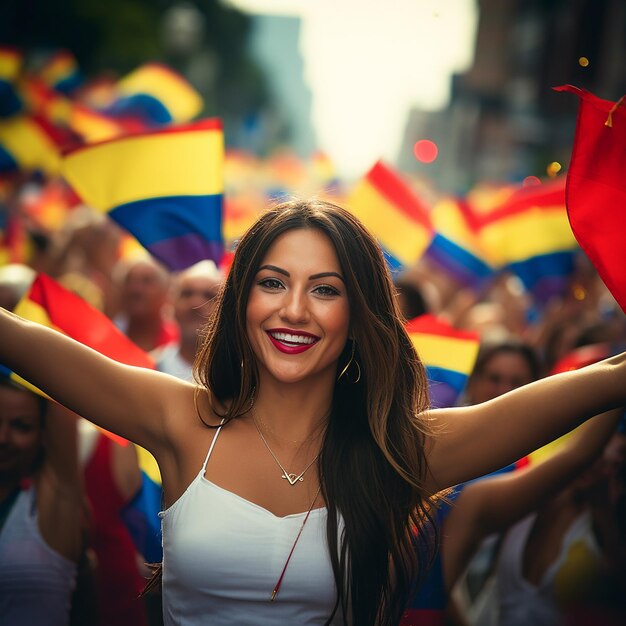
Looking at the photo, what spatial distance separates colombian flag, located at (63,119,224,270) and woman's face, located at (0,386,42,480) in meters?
1.60

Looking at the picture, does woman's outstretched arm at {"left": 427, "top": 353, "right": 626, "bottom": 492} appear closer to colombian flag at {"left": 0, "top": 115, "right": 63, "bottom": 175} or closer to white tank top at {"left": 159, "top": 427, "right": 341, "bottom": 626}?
white tank top at {"left": 159, "top": 427, "right": 341, "bottom": 626}

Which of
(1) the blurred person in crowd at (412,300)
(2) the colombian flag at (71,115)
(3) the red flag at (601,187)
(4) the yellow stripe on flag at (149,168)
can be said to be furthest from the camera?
(2) the colombian flag at (71,115)

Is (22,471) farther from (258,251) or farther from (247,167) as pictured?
(247,167)

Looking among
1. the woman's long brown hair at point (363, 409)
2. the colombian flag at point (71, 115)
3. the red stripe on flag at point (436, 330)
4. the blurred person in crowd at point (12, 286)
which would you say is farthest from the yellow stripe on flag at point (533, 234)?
the woman's long brown hair at point (363, 409)

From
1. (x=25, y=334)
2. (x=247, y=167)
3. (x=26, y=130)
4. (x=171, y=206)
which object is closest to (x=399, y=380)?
(x=25, y=334)

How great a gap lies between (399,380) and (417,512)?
36 centimetres

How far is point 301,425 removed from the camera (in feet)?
8.89

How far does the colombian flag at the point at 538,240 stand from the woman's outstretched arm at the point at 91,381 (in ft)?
17.4

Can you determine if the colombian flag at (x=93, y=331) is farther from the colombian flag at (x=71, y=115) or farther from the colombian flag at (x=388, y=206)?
the colombian flag at (x=71, y=115)

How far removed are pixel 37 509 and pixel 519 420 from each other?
1.79m

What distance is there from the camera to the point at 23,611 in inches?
127

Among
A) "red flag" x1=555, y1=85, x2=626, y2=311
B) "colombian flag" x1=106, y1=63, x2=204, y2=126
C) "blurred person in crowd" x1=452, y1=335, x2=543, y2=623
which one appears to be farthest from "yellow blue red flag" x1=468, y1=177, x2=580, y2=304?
"red flag" x1=555, y1=85, x2=626, y2=311

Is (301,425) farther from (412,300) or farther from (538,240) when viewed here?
(538,240)

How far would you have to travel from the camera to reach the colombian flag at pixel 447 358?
4.32 meters
